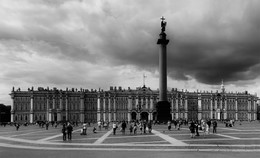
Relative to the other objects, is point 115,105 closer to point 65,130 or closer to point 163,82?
point 163,82

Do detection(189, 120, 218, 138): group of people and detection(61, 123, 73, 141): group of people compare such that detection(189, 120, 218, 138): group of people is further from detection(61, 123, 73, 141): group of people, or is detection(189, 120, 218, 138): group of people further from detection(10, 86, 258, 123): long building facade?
detection(10, 86, 258, 123): long building facade

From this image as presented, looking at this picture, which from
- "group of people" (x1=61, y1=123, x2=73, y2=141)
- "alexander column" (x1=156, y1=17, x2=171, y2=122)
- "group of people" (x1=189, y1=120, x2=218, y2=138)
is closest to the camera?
"group of people" (x1=61, y1=123, x2=73, y2=141)

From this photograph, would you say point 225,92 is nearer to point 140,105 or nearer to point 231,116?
point 231,116

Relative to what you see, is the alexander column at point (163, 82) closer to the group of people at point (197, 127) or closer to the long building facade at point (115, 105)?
the group of people at point (197, 127)

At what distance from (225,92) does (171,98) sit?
103 feet

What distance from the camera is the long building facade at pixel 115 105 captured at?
120438 millimetres

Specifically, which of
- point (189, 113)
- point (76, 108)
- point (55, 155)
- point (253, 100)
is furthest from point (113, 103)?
point (55, 155)

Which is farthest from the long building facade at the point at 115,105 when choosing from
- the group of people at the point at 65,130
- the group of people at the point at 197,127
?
the group of people at the point at 65,130

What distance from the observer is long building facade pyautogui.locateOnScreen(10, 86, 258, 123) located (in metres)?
120

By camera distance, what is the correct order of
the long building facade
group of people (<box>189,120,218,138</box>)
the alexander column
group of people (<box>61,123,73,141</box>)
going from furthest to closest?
1. the long building facade
2. the alexander column
3. group of people (<box>189,120,218,138</box>)
4. group of people (<box>61,123,73,141</box>)

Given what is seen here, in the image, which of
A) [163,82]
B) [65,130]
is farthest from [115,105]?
[65,130]

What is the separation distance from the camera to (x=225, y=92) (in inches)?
5699

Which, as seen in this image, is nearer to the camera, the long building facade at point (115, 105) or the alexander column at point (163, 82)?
the alexander column at point (163, 82)

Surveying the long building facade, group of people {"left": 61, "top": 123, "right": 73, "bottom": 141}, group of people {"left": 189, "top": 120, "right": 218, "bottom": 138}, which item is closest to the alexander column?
group of people {"left": 189, "top": 120, "right": 218, "bottom": 138}
